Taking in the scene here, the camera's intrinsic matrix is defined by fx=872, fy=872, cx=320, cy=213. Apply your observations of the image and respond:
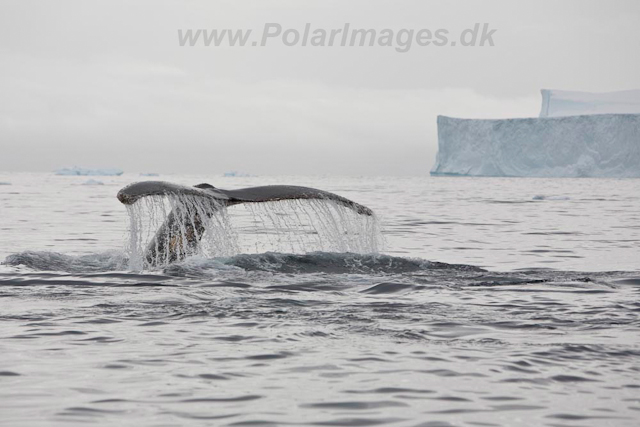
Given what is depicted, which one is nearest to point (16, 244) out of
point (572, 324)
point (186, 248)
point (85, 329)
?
point (186, 248)

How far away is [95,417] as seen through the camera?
4.03 metres

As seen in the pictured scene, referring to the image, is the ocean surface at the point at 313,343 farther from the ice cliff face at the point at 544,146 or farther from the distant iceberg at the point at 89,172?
the distant iceberg at the point at 89,172

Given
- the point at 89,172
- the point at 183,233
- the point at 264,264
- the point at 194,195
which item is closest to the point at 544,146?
the point at 89,172

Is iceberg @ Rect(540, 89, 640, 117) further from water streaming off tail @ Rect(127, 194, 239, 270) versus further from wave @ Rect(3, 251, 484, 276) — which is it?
water streaming off tail @ Rect(127, 194, 239, 270)

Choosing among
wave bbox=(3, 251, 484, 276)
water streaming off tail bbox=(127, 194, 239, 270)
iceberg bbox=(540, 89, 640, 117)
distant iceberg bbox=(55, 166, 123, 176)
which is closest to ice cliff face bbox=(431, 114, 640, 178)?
iceberg bbox=(540, 89, 640, 117)

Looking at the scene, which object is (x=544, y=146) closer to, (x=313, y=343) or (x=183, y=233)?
(x=183, y=233)

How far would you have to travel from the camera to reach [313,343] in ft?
18.6

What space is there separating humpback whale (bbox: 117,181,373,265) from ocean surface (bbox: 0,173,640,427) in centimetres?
33

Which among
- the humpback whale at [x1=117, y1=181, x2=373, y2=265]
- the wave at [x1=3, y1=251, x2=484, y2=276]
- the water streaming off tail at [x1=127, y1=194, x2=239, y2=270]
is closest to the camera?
the humpback whale at [x1=117, y1=181, x2=373, y2=265]

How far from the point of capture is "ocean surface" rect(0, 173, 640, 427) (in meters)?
4.19

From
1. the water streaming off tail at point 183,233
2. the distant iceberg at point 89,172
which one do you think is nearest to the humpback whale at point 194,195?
the water streaming off tail at point 183,233

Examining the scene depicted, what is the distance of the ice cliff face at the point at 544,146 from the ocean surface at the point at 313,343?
73.5m

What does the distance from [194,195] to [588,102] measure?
93357mm

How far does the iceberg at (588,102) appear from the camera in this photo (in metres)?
94.8
